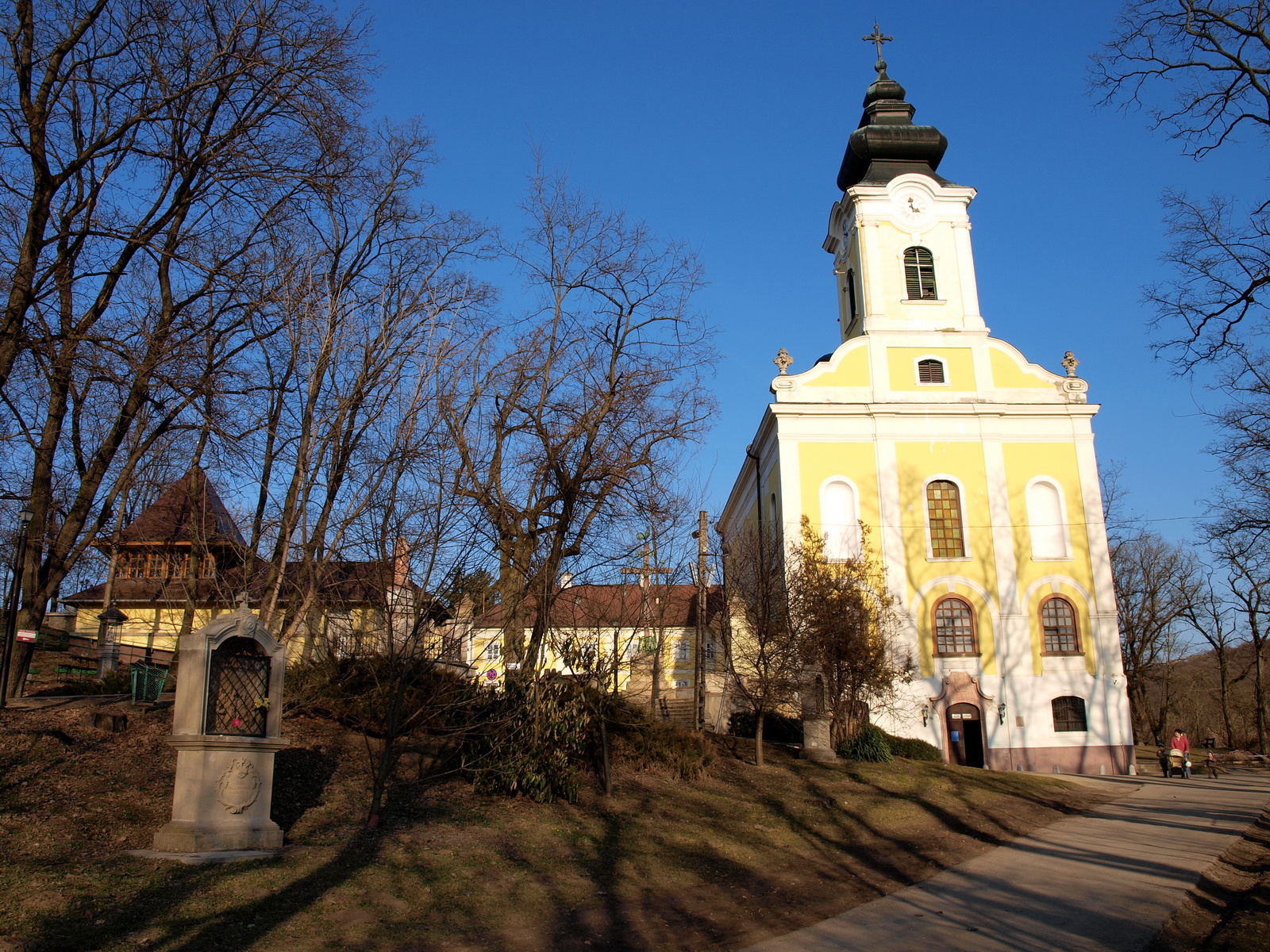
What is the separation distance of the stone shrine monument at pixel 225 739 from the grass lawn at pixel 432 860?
1.98ft

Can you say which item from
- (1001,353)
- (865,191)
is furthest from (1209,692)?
(865,191)

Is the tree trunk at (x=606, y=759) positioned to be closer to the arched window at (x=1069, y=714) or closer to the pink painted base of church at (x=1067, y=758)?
the pink painted base of church at (x=1067, y=758)

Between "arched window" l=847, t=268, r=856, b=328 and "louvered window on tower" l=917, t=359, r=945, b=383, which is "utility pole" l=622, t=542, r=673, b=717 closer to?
"louvered window on tower" l=917, t=359, r=945, b=383

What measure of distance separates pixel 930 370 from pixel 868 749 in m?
15.3

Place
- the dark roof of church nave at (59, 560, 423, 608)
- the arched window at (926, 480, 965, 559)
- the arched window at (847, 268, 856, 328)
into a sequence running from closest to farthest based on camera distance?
the dark roof of church nave at (59, 560, 423, 608), the arched window at (926, 480, 965, 559), the arched window at (847, 268, 856, 328)

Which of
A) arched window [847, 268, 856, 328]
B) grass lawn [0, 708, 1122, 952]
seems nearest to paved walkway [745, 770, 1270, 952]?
grass lawn [0, 708, 1122, 952]

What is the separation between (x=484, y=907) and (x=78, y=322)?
9977 mm

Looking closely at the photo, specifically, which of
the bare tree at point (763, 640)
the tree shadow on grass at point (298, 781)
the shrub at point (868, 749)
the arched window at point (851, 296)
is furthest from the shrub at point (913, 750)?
the tree shadow on grass at point (298, 781)

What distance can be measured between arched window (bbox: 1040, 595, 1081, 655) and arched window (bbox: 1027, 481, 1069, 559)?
1.52 metres

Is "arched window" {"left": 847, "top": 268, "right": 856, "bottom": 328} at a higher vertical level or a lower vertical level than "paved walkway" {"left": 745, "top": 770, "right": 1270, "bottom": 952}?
higher

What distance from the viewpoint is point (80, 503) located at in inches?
572

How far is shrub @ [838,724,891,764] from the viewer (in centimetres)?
2272

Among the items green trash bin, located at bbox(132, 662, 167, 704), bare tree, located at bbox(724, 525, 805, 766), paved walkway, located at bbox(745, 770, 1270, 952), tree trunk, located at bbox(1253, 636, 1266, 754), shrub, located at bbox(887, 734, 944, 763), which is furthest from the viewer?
tree trunk, located at bbox(1253, 636, 1266, 754)

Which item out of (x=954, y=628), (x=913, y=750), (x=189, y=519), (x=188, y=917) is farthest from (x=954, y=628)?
(x=188, y=917)
